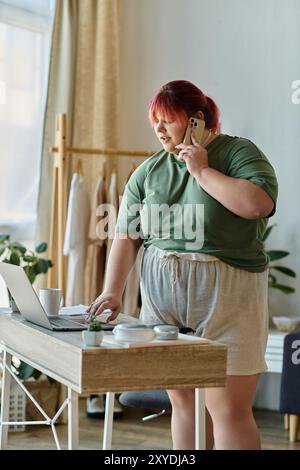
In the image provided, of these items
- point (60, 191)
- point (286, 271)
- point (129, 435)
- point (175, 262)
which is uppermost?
point (60, 191)

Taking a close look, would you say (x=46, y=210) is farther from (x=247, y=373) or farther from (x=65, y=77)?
(x=247, y=373)

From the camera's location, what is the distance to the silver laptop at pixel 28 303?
210cm

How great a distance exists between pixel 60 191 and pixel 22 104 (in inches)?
23.2

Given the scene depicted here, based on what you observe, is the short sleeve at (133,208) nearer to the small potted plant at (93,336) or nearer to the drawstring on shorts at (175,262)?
the drawstring on shorts at (175,262)

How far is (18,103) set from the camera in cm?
→ 441

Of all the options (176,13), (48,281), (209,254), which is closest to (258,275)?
(209,254)

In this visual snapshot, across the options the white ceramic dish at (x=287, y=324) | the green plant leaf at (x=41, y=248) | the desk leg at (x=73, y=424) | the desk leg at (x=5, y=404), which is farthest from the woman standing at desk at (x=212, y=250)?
the white ceramic dish at (x=287, y=324)

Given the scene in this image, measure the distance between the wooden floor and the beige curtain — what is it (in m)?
1.07

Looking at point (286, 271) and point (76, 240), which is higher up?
point (76, 240)

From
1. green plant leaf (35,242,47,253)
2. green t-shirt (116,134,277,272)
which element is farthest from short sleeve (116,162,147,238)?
green plant leaf (35,242,47,253)

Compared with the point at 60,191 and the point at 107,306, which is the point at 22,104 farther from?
the point at 107,306

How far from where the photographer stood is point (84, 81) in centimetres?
471

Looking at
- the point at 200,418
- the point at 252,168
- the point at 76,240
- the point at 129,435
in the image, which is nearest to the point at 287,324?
the point at 129,435

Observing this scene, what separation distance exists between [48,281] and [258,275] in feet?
7.21
